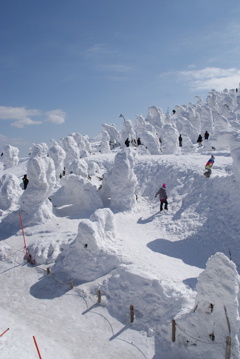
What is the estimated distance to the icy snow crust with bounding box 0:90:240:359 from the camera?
9.00 meters

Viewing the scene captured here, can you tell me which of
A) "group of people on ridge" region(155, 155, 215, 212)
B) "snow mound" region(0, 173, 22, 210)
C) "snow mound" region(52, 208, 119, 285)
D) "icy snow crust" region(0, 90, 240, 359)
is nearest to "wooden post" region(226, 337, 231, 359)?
"icy snow crust" region(0, 90, 240, 359)

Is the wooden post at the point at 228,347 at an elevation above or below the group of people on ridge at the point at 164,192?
below

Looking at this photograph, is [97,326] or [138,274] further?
[138,274]

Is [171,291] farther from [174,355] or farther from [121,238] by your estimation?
[121,238]

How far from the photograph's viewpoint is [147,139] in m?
34.1

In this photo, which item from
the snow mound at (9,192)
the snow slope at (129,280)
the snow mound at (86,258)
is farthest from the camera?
the snow mound at (9,192)

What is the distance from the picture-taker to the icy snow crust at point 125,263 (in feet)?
29.5

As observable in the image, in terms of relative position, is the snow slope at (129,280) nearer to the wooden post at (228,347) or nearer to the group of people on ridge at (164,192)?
the wooden post at (228,347)

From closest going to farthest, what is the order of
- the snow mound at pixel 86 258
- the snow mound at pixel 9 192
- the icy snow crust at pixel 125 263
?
the icy snow crust at pixel 125 263
the snow mound at pixel 86 258
the snow mound at pixel 9 192

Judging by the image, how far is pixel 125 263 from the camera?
43.5 ft

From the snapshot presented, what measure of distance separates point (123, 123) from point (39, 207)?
3155 cm

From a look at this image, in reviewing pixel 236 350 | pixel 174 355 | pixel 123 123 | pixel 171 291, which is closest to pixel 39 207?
pixel 171 291

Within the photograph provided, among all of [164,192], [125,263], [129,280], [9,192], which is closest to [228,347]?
[129,280]

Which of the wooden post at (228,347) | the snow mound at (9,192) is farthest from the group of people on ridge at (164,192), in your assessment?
the wooden post at (228,347)
